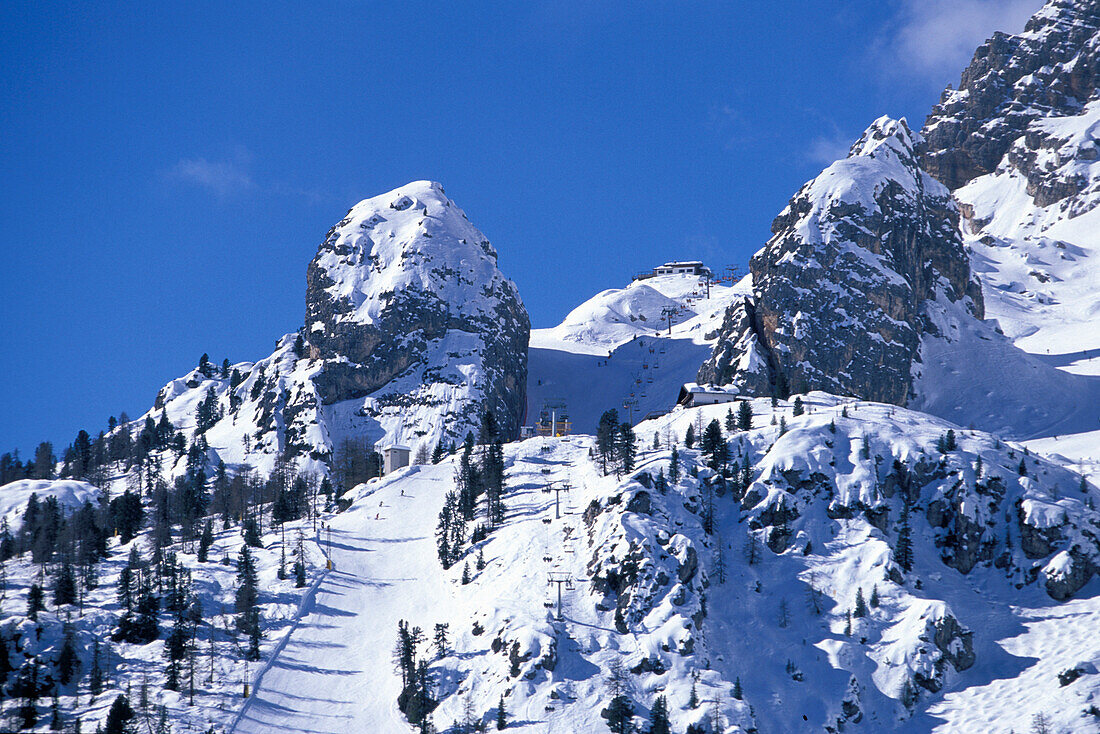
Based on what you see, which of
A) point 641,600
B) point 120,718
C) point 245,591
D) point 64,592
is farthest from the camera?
point 245,591

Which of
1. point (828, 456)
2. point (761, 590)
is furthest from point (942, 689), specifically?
point (828, 456)

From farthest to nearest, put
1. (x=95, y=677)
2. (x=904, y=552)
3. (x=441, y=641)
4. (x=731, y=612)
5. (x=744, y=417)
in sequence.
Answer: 1. (x=744, y=417)
2. (x=904, y=552)
3. (x=731, y=612)
4. (x=441, y=641)
5. (x=95, y=677)

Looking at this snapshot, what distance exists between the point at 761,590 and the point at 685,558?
35.1ft

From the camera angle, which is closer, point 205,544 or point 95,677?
point 95,677

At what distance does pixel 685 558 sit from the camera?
153 m

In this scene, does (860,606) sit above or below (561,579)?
below

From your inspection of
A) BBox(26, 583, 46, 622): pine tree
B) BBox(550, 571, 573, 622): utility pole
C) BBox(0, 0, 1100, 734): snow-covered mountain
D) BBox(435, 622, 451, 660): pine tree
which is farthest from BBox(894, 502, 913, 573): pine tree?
BBox(26, 583, 46, 622): pine tree

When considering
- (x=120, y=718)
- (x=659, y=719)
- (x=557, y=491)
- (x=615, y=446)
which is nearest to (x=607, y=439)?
(x=615, y=446)

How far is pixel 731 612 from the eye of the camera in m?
152

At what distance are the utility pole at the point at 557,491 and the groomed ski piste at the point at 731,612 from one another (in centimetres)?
117

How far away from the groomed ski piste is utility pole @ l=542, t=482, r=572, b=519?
117cm

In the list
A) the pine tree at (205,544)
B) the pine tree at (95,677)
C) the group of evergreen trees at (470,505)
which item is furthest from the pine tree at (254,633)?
the group of evergreen trees at (470,505)

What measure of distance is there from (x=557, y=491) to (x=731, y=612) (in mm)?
33422

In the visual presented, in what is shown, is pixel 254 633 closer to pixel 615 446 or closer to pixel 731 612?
pixel 731 612
